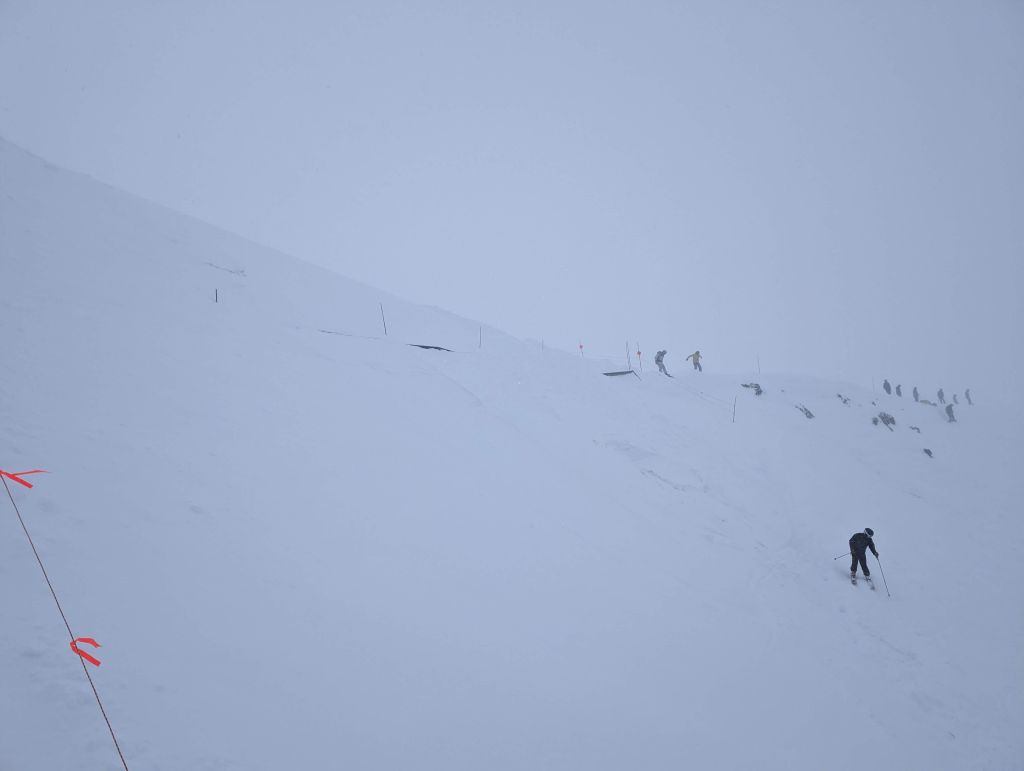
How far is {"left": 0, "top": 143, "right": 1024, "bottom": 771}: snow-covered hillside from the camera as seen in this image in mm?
4223

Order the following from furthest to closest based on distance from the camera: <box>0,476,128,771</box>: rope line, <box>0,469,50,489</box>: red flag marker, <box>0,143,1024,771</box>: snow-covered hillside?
<box>0,469,50,489</box>: red flag marker < <box>0,143,1024,771</box>: snow-covered hillside < <box>0,476,128,771</box>: rope line

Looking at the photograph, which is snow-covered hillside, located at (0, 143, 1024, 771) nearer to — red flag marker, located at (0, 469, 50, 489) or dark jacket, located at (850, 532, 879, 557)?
red flag marker, located at (0, 469, 50, 489)

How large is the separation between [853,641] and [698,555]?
3.83 meters

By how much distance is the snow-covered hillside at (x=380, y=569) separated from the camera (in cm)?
422

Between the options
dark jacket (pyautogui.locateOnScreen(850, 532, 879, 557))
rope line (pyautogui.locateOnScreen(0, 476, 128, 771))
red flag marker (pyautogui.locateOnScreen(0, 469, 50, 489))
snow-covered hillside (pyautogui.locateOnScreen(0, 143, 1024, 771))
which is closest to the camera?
rope line (pyautogui.locateOnScreen(0, 476, 128, 771))

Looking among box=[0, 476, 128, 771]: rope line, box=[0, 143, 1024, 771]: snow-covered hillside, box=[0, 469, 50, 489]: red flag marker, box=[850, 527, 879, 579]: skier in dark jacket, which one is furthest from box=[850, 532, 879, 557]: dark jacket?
box=[0, 469, 50, 489]: red flag marker

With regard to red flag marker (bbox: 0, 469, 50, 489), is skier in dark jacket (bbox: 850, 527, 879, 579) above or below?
below

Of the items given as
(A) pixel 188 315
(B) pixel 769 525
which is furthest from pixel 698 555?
(A) pixel 188 315

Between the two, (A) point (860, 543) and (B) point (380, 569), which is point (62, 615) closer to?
(B) point (380, 569)

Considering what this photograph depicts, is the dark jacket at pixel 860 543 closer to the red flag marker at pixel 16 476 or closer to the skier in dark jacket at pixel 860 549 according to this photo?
the skier in dark jacket at pixel 860 549

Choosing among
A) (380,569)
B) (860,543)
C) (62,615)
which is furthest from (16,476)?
(860,543)

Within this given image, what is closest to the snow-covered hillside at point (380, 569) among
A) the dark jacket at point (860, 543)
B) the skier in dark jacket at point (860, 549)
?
the skier in dark jacket at point (860, 549)

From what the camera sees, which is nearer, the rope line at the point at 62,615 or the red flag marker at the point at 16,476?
the rope line at the point at 62,615

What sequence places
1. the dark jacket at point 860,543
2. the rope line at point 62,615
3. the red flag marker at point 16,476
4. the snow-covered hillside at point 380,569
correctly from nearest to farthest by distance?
the rope line at point 62,615 → the snow-covered hillside at point 380,569 → the red flag marker at point 16,476 → the dark jacket at point 860,543
